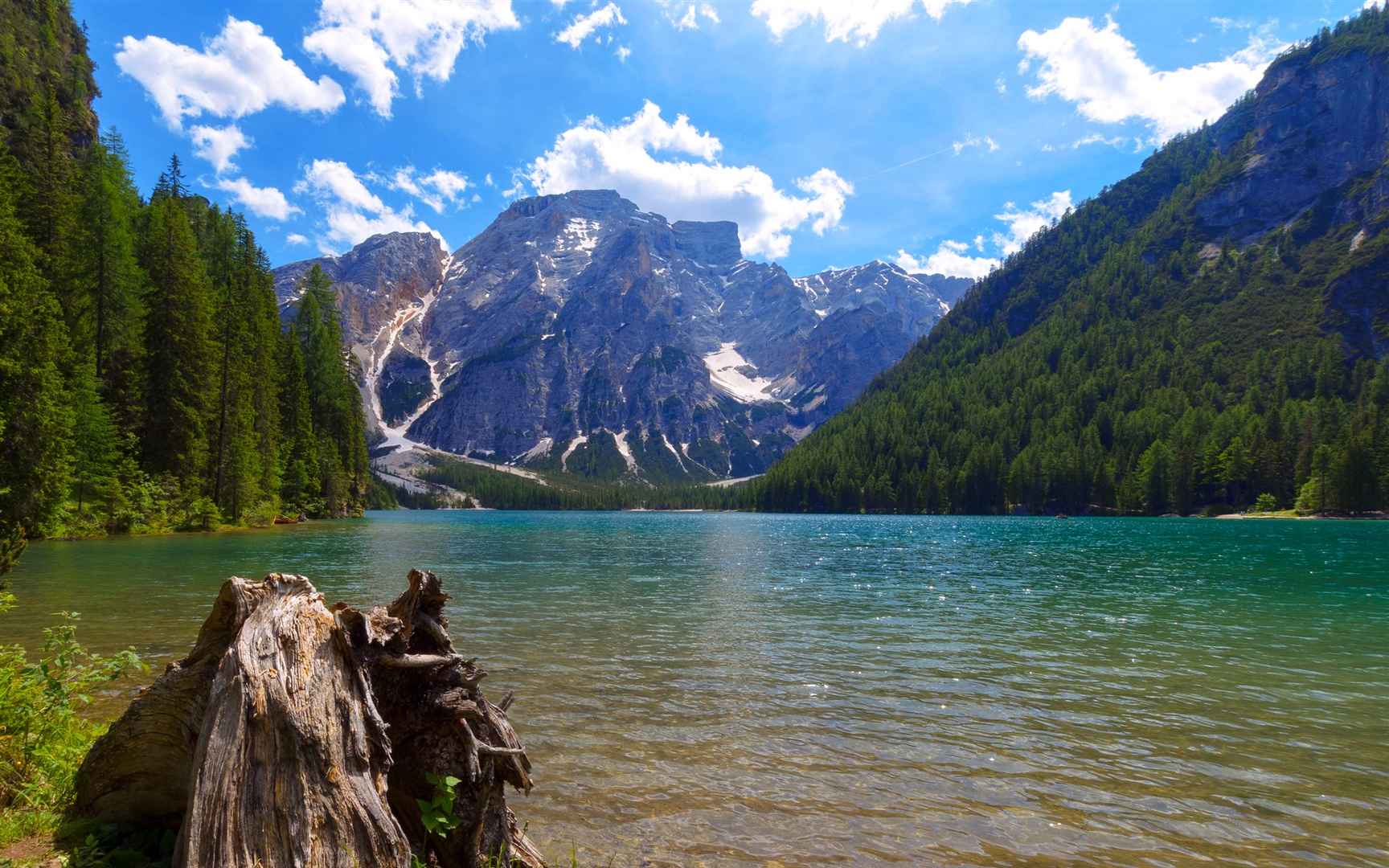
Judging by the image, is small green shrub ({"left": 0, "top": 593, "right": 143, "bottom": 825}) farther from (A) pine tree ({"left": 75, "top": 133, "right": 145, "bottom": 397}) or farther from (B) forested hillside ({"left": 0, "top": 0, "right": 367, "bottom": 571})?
(A) pine tree ({"left": 75, "top": 133, "right": 145, "bottom": 397})

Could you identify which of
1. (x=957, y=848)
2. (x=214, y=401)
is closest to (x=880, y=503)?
(x=214, y=401)

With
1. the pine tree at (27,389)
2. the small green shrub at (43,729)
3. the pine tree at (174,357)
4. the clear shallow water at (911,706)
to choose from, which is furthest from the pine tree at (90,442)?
the small green shrub at (43,729)

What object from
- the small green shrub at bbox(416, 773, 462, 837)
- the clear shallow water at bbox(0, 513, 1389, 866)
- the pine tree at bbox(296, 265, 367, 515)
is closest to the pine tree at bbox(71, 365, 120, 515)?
the clear shallow water at bbox(0, 513, 1389, 866)

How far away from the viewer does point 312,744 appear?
4.98m

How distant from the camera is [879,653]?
18703mm

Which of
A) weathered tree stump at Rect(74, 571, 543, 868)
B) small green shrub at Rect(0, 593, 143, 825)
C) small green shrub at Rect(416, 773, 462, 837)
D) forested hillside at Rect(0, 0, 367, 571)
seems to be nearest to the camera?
weathered tree stump at Rect(74, 571, 543, 868)

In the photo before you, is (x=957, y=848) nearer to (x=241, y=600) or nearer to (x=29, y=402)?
(x=241, y=600)

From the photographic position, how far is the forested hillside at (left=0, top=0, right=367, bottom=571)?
33.1 metres

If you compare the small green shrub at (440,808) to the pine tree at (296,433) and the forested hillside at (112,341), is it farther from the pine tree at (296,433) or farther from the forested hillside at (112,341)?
the pine tree at (296,433)

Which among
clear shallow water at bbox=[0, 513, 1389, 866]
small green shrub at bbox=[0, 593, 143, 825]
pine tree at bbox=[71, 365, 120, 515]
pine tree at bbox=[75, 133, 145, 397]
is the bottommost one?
clear shallow water at bbox=[0, 513, 1389, 866]

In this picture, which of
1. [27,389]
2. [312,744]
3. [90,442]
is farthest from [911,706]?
[90,442]

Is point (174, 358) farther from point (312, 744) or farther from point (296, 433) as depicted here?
point (312, 744)

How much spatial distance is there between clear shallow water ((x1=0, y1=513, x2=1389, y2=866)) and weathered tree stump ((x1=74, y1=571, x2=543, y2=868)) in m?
2.51

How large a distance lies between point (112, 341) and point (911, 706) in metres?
61.2
